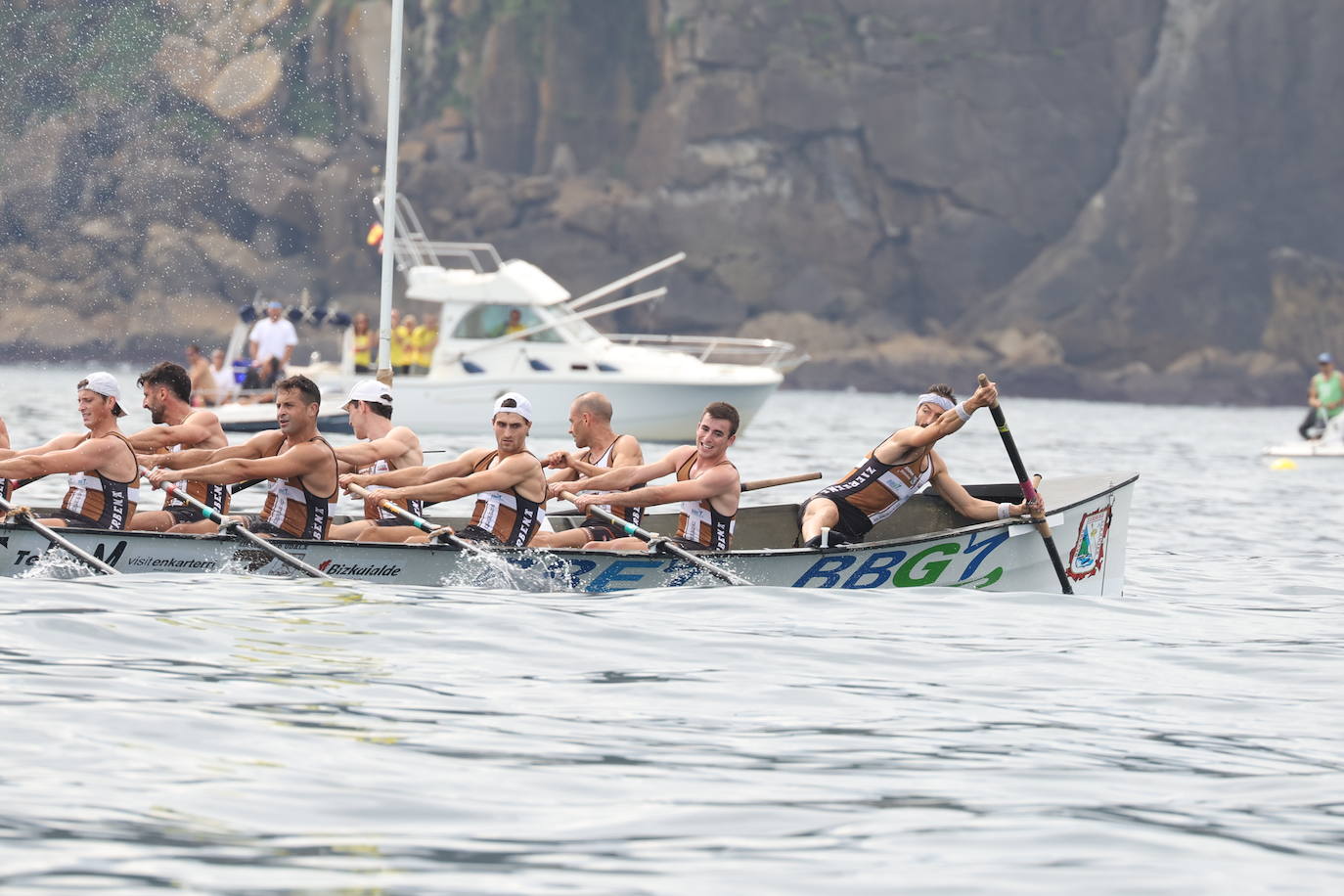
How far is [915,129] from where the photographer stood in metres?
80.4

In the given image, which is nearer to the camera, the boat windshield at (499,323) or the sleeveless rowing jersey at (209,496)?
the sleeveless rowing jersey at (209,496)

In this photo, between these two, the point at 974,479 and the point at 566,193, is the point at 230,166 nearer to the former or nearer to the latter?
the point at 566,193

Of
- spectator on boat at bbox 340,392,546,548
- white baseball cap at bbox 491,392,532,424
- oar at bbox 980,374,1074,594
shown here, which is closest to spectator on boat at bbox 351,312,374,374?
spectator on boat at bbox 340,392,546,548

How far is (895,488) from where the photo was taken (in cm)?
1429

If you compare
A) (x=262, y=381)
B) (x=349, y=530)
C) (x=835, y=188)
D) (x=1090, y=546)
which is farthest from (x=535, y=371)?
(x=835, y=188)

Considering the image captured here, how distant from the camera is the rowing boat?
13102 mm

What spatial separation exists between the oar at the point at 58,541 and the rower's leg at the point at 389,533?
6.79 feet

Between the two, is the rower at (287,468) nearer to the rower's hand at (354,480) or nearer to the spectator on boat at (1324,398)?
the rower's hand at (354,480)

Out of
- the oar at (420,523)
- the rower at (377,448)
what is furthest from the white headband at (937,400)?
the rower at (377,448)

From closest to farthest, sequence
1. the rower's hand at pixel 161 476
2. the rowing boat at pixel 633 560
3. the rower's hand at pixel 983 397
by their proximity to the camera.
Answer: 1. the rower's hand at pixel 983 397
2. the rowing boat at pixel 633 560
3. the rower's hand at pixel 161 476

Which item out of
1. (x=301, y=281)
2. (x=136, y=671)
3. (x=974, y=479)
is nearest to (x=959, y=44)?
(x=301, y=281)

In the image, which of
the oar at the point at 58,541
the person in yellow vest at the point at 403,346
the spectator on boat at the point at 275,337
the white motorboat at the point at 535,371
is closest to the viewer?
the oar at the point at 58,541

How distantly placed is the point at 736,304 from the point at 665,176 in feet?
22.2

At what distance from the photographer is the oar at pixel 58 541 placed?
12.7 m
